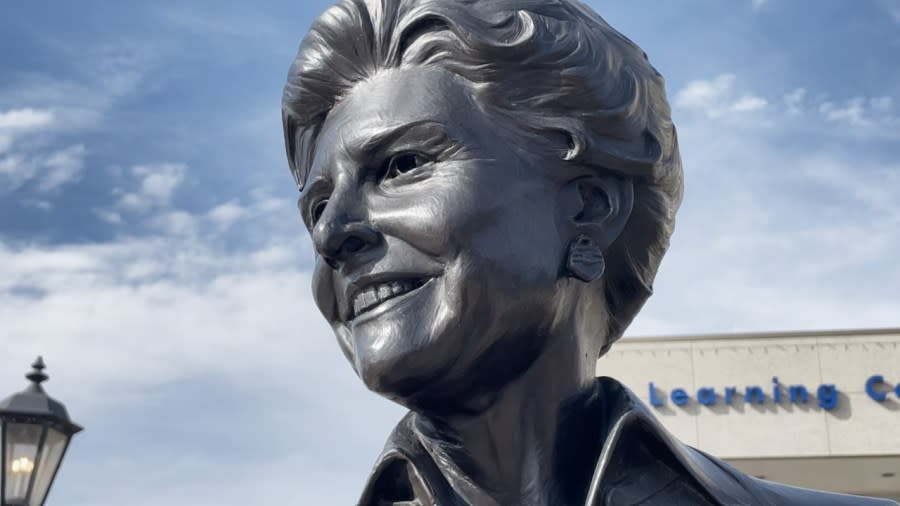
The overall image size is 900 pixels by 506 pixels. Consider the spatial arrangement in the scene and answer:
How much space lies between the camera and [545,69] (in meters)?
2.41

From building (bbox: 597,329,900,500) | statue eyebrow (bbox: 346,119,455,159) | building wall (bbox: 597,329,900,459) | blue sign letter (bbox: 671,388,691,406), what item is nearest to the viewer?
statue eyebrow (bbox: 346,119,455,159)

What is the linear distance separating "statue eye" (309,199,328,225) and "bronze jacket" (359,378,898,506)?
0.45m

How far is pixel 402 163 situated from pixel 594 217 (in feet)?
1.26

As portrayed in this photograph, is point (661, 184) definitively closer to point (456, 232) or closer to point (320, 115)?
point (456, 232)

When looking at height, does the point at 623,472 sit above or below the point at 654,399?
below

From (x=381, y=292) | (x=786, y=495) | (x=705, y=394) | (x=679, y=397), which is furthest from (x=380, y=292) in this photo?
(x=705, y=394)

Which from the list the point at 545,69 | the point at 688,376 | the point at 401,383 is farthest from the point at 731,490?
the point at 688,376

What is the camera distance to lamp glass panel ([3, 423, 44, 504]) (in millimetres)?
5070

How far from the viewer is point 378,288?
231 cm

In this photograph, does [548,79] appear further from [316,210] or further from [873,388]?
[873,388]

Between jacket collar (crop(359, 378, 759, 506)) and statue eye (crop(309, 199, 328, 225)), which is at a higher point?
statue eye (crop(309, 199, 328, 225))

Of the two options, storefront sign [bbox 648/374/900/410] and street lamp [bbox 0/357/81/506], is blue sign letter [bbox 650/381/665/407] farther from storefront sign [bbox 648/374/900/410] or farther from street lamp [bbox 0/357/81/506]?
street lamp [bbox 0/357/81/506]

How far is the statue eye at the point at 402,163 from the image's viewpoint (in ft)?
7.68

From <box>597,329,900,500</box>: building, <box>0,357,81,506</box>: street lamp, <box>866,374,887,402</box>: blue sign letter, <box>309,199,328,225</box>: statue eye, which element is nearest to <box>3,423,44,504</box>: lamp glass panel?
<box>0,357,81,506</box>: street lamp
